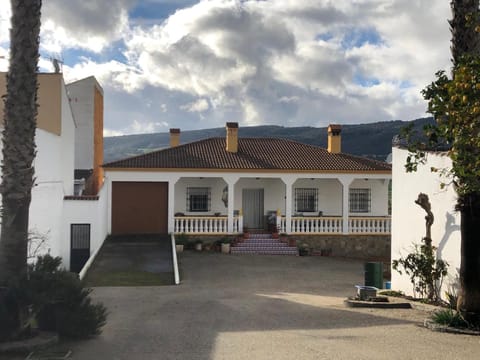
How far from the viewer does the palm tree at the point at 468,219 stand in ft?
30.5

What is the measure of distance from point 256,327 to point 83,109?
922 inches

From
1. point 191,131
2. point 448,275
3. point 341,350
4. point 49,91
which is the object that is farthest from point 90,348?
point 191,131

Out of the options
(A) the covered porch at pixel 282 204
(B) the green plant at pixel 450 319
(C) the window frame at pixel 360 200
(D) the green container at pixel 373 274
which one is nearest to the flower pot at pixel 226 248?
(A) the covered porch at pixel 282 204

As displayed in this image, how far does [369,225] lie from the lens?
25.4 meters

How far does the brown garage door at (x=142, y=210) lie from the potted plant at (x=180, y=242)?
1436mm

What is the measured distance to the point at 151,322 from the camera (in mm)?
9969

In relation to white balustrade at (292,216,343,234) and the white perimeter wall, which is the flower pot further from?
the white perimeter wall

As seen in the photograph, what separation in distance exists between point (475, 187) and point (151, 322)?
5904 millimetres

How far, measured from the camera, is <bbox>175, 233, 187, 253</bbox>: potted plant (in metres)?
23.0

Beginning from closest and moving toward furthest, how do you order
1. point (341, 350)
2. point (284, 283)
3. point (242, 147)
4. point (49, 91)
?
1. point (341, 350)
2. point (284, 283)
3. point (49, 91)
4. point (242, 147)

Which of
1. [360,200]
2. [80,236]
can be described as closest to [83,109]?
[80,236]

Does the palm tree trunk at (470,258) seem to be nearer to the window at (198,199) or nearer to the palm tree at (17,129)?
the palm tree at (17,129)

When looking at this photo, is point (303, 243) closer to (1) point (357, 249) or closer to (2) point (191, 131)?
(1) point (357, 249)

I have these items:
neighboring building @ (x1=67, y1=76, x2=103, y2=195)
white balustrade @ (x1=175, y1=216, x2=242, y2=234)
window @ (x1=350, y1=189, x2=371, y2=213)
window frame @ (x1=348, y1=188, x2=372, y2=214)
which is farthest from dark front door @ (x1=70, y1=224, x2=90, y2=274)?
window @ (x1=350, y1=189, x2=371, y2=213)
